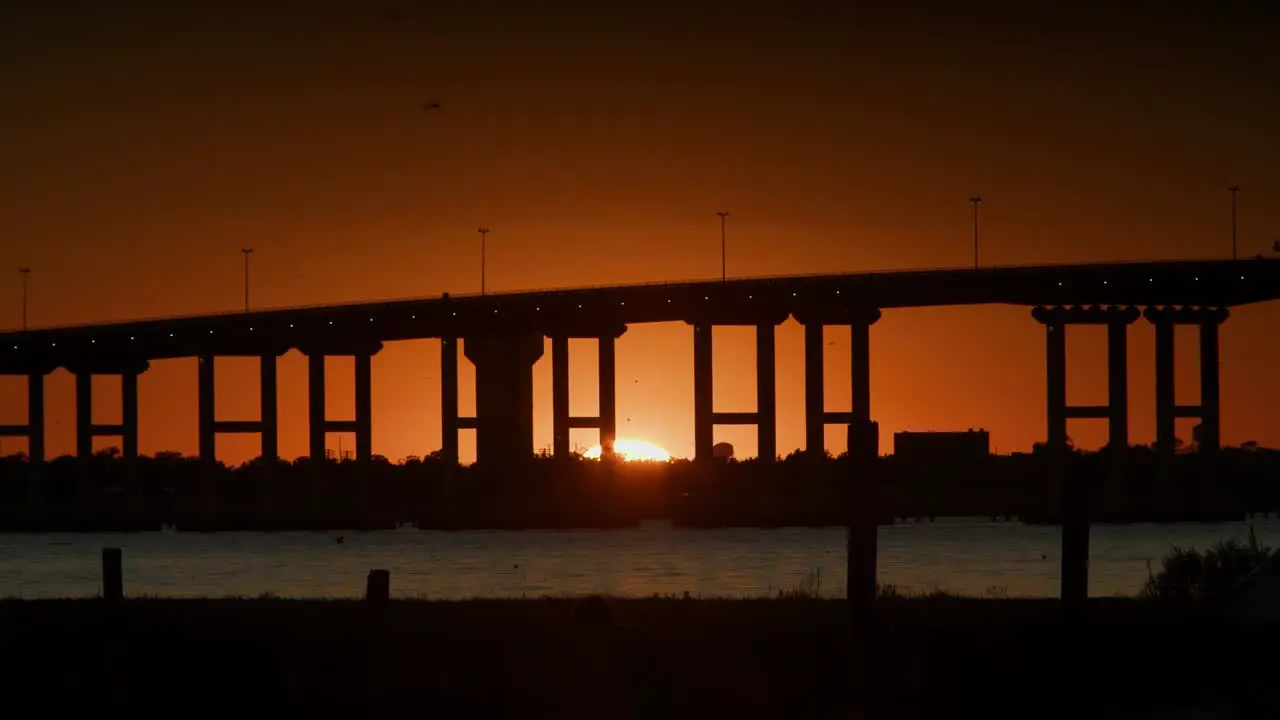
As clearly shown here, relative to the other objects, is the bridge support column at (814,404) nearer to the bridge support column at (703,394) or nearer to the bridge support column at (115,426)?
the bridge support column at (703,394)

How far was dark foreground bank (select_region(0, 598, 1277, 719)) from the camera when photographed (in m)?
22.5

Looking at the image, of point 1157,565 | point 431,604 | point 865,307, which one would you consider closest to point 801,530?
point 865,307

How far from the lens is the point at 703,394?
12100 centimetres

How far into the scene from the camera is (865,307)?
123 m

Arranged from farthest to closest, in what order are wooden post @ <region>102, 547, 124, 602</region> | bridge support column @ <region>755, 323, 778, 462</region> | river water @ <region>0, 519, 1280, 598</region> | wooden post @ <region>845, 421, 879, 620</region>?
bridge support column @ <region>755, 323, 778, 462</region> < river water @ <region>0, 519, 1280, 598</region> < wooden post @ <region>102, 547, 124, 602</region> < wooden post @ <region>845, 421, 879, 620</region>

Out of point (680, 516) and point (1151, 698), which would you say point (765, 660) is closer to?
point (1151, 698)

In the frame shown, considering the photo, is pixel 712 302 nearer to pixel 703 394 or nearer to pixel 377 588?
pixel 703 394

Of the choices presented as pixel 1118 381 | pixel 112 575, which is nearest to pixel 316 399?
pixel 1118 381

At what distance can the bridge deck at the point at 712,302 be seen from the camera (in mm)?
121875

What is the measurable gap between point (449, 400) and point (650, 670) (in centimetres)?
10309

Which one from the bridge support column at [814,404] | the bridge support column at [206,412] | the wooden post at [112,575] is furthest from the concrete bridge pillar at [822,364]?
the wooden post at [112,575]

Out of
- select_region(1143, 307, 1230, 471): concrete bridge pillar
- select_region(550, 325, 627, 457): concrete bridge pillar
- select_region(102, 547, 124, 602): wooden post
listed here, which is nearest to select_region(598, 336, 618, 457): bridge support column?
select_region(550, 325, 627, 457): concrete bridge pillar

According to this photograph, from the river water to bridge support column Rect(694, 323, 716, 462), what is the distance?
18.7 ft

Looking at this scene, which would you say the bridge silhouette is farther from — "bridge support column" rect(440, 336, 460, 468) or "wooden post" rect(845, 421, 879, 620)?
"wooden post" rect(845, 421, 879, 620)
